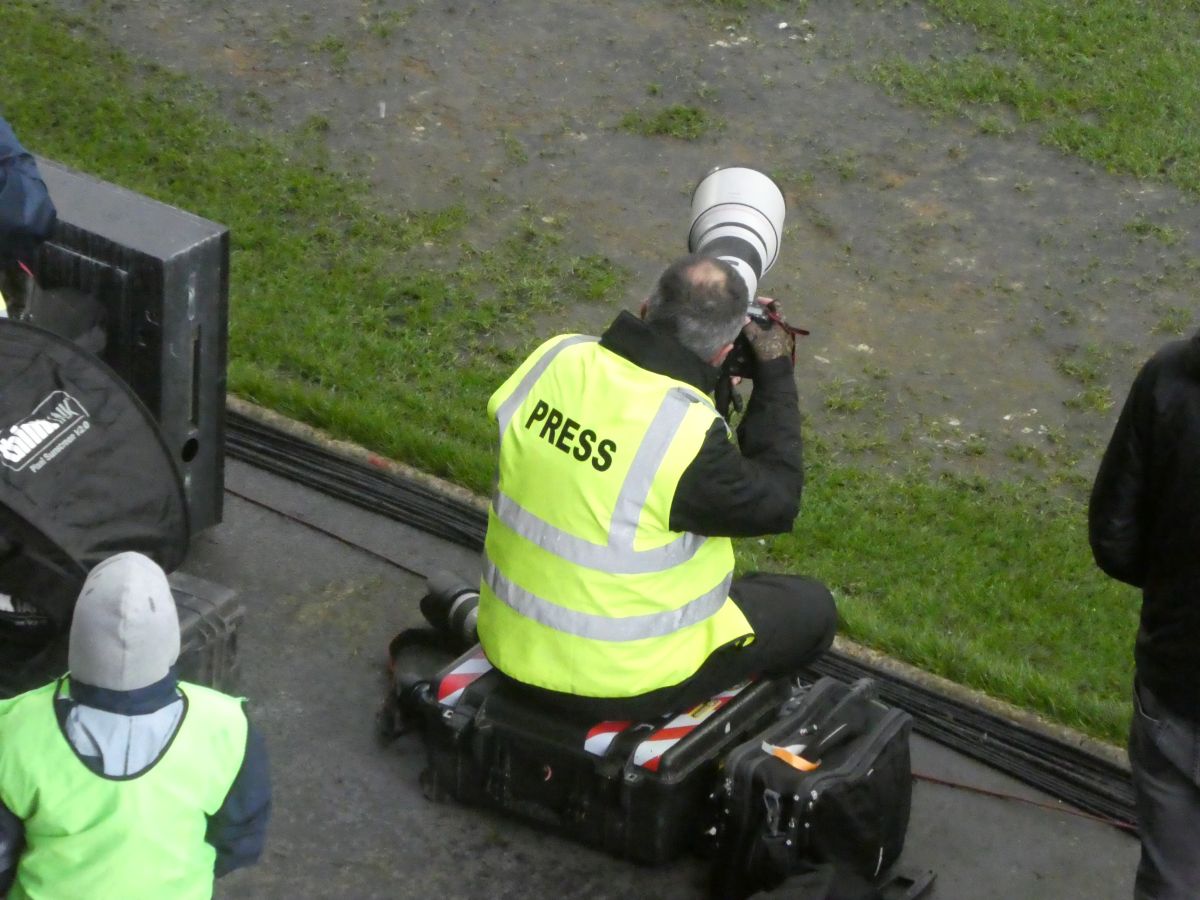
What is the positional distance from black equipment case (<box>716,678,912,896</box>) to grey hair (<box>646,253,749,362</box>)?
3.45 feet

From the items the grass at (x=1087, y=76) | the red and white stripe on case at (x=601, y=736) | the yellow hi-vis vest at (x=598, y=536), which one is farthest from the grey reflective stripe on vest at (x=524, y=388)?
the grass at (x=1087, y=76)

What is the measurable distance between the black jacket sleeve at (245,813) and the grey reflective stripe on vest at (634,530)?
1.12 metres

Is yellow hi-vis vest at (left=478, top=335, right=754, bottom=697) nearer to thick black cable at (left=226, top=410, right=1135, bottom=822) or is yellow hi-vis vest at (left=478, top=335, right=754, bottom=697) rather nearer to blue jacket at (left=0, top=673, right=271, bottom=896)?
thick black cable at (left=226, top=410, right=1135, bottom=822)

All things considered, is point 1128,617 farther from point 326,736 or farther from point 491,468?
point 326,736

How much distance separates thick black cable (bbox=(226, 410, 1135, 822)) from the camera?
4.90 metres

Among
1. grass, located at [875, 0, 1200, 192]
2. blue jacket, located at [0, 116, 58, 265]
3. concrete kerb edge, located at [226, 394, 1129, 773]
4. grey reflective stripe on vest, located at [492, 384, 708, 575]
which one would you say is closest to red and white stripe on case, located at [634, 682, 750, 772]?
grey reflective stripe on vest, located at [492, 384, 708, 575]

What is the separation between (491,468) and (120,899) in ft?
10.4

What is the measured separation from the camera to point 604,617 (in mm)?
4199

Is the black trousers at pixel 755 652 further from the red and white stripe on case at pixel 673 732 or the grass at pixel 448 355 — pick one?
the grass at pixel 448 355

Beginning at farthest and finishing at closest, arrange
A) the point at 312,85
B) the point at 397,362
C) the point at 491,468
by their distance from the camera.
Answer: the point at 312,85 < the point at 397,362 < the point at 491,468

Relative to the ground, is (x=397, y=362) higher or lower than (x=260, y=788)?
lower

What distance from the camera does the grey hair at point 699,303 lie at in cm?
417

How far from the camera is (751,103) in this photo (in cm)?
909

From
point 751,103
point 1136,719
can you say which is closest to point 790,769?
point 1136,719
